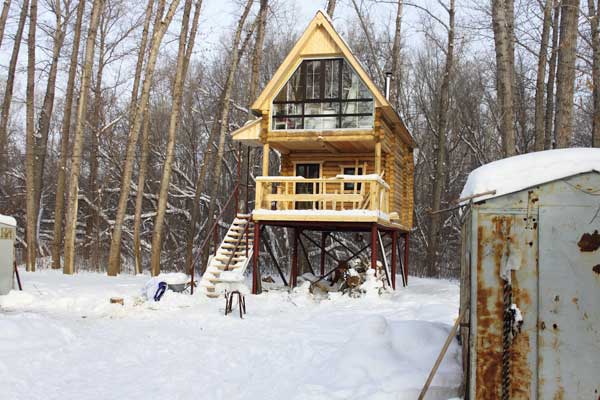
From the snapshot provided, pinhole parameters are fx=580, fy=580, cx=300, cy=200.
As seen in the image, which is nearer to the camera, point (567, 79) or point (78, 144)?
point (567, 79)

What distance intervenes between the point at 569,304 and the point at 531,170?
4.41 ft

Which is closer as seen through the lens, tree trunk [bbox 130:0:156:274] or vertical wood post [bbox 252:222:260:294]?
vertical wood post [bbox 252:222:260:294]

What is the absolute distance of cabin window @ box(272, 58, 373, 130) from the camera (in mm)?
16516

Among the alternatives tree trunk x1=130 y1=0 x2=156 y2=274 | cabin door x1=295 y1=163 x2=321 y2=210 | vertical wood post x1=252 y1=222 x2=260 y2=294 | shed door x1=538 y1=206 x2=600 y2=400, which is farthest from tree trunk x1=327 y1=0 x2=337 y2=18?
shed door x1=538 y1=206 x2=600 y2=400

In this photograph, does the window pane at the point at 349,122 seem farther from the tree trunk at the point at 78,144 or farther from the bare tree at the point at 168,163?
the tree trunk at the point at 78,144

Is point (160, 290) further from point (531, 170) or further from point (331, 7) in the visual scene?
point (331, 7)

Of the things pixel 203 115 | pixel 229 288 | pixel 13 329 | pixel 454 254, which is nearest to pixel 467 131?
pixel 454 254

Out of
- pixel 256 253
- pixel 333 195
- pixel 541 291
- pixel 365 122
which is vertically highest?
pixel 365 122

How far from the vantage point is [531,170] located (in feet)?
19.0

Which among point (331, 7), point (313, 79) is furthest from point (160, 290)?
point (331, 7)

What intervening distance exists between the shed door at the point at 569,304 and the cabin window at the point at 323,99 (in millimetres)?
11046

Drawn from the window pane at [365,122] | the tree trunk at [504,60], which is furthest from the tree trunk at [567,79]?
the window pane at [365,122]

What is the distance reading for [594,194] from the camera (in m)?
5.47

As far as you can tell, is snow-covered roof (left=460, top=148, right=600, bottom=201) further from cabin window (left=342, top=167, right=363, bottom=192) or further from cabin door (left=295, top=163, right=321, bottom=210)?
cabin door (left=295, top=163, right=321, bottom=210)
